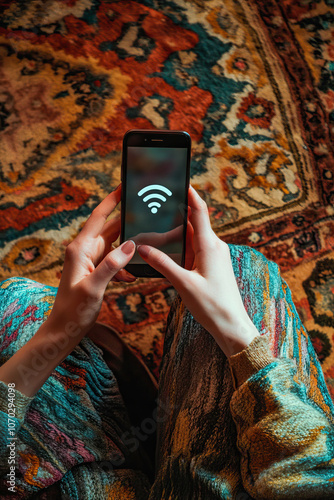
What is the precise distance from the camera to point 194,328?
0.68m

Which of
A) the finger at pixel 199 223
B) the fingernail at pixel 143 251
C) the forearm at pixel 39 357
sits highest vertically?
the finger at pixel 199 223

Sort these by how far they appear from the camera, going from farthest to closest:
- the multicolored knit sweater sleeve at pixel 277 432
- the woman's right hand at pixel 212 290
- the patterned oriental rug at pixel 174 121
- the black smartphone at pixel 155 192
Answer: the patterned oriental rug at pixel 174 121 → the black smartphone at pixel 155 192 → the woman's right hand at pixel 212 290 → the multicolored knit sweater sleeve at pixel 277 432

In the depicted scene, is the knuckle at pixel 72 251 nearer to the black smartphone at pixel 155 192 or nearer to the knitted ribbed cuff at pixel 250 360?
the black smartphone at pixel 155 192

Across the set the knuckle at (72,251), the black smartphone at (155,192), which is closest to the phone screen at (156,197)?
the black smartphone at (155,192)

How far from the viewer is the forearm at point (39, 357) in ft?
1.89

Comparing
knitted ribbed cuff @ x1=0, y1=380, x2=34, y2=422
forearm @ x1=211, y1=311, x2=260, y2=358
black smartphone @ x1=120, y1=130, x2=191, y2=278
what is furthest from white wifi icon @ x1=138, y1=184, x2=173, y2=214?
knitted ribbed cuff @ x1=0, y1=380, x2=34, y2=422

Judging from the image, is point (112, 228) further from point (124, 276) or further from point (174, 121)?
point (174, 121)

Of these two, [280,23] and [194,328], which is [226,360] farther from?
[280,23]

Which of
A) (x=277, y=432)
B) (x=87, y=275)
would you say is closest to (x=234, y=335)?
(x=277, y=432)

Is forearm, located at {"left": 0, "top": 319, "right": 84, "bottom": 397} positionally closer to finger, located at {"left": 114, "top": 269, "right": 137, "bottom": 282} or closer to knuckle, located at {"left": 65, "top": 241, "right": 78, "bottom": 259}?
knuckle, located at {"left": 65, "top": 241, "right": 78, "bottom": 259}

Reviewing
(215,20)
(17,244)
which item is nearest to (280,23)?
(215,20)

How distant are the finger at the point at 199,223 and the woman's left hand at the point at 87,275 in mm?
98

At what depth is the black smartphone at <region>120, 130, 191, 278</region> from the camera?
70 cm

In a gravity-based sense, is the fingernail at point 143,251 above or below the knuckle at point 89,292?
above
